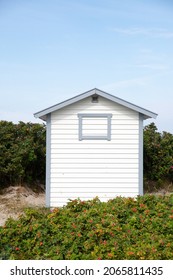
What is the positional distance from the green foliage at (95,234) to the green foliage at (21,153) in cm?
581

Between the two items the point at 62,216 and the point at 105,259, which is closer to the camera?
the point at 105,259

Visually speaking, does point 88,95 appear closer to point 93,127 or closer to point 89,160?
point 93,127

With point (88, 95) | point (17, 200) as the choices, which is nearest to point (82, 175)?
point (88, 95)

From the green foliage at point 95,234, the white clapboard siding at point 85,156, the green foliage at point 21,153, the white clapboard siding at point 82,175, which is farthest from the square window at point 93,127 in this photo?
the green foliage at point 95,234

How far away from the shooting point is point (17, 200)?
11430 millimetres

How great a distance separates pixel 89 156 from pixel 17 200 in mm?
2740

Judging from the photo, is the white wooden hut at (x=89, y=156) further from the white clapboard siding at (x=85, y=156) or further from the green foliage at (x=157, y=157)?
the green foliage at (x=157, y=157)

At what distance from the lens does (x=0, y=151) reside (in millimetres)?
12383

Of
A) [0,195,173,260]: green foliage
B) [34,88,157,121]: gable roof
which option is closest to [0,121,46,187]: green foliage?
[34,88,157,121]: gable roof

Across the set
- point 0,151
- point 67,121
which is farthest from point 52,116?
point 0,151

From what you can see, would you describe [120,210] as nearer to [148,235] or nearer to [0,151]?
[148,235]

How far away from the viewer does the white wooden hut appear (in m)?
10.2

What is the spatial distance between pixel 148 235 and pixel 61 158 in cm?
474

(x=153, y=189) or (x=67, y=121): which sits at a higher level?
(x=67, y=121)
